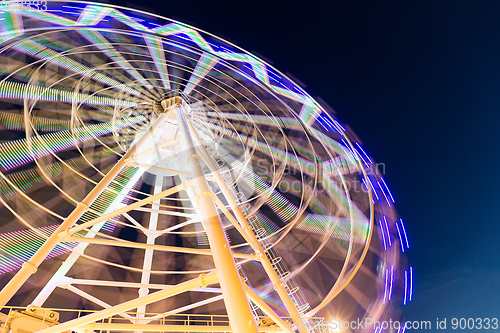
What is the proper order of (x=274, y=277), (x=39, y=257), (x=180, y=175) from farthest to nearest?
(x=180, y=175) < (x=274, y=277) < (x=39, y=257)

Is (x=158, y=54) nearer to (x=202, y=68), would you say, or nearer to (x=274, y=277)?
(x=202, y=68)

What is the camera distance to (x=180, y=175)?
8.98 meters

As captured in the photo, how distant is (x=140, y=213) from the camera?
13453mm

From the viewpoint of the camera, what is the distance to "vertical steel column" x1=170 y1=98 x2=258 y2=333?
9.45ft

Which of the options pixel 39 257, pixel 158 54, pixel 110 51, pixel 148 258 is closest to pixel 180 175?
pixel 148 258

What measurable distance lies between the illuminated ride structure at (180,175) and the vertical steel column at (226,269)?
0.02m

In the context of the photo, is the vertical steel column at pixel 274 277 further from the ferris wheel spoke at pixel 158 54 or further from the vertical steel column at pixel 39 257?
the vertical steel column at pixel 39 257

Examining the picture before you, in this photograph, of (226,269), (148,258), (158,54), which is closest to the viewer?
(226,269)

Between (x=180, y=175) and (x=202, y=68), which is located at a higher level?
(x=202, y=68)

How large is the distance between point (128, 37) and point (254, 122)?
3.90 m

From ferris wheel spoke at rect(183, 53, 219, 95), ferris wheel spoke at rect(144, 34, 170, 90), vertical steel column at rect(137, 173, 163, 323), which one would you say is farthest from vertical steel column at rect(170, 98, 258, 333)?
vertical steel column at rect(137, 173, 163, 323)

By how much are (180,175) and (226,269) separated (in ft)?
19.5

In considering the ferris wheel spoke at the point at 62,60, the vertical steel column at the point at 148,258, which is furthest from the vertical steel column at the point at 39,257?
the vertical steel column at the point at 148,258

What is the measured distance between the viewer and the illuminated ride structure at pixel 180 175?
5289 millimetres
